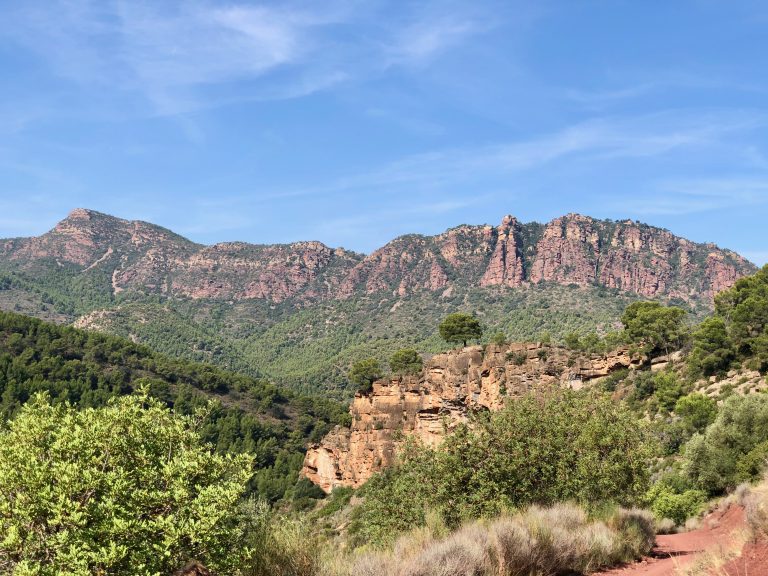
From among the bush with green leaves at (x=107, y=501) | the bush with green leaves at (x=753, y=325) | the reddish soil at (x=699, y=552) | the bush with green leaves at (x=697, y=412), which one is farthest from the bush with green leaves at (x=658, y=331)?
the bush with green leaves at (x=107, y=501)

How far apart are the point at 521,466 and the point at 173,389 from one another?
114 meters

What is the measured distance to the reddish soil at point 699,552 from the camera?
1001 centimetres

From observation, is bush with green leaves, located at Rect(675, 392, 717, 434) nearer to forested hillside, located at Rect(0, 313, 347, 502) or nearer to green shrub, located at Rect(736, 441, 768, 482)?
green shrub, located at Rect(736, 441, 768, 482)

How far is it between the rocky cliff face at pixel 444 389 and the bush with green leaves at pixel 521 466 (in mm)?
39306

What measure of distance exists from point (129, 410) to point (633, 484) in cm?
1597

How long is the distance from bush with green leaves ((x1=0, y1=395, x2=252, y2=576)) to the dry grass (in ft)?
7.62

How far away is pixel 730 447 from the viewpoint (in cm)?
2997

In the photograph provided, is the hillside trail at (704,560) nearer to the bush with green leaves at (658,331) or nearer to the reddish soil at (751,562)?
the reddish soil at (751,562)

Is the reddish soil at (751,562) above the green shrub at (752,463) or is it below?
above

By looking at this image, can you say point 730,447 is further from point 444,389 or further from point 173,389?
point 173,389

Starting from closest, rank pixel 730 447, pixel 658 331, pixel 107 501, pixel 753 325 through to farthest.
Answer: pixel 107 501 < pixel 730 447 < pixel 753 325 < pixel 658 331

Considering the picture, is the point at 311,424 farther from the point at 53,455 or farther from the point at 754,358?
the point at 53,455

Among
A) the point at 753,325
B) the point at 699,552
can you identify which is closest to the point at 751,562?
the point at 699,552

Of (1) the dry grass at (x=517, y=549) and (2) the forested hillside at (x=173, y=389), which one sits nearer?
(1) the dry grass at (x=517, y=549)
